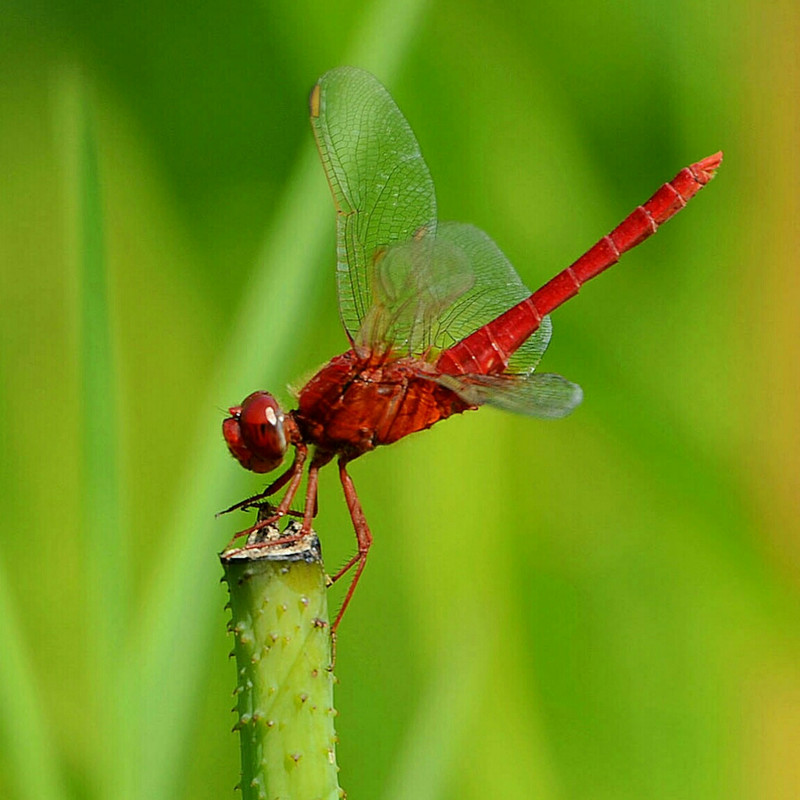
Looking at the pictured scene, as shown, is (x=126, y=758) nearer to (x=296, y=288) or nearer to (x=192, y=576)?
(x=192, y=576)

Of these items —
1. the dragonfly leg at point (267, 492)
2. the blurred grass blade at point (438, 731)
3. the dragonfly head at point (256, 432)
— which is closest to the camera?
the blurred grass blade at point (438, 731)

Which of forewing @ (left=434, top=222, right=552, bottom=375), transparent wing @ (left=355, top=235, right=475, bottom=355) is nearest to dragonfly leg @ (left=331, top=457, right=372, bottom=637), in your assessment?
transparent wing @ (left=355, top=235, right=475, bottom=355)

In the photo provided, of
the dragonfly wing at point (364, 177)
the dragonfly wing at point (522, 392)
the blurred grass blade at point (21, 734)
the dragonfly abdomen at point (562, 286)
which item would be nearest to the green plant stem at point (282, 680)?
the blurred grass blade at point (21, 734)

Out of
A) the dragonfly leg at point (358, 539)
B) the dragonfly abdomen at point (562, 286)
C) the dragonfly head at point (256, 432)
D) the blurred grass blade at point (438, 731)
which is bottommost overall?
the blurred grass blade at point (438, 731)

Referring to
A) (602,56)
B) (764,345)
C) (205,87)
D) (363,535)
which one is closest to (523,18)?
(602,56)

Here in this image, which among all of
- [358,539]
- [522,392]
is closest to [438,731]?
[358,539]

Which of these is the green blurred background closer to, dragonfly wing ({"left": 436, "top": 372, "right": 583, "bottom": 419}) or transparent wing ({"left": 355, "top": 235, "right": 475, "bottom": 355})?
transparent wing ({"left": 355, "top": 235, "right": 475, "bottom": 355})

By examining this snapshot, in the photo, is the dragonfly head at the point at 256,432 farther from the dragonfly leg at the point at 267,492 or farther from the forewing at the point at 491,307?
the forewing at the point at 491,307
